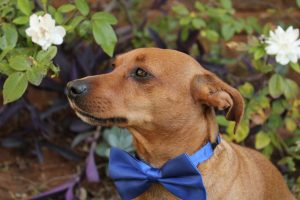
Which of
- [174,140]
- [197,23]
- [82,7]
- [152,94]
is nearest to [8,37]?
[82,7]

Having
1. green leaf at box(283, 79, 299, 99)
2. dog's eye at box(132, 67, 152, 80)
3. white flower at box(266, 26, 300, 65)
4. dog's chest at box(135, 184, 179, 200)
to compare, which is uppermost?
dog's eye at box(132, 67, 152, 80)

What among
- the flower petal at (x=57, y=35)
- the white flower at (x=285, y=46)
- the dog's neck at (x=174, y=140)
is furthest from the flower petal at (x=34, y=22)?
the white flower at (x=285, y=46)

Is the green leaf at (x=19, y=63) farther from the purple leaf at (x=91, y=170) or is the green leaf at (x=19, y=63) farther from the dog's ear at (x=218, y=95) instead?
the purple leaf at (x=91, y=170)

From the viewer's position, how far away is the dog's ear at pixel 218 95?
3.40m

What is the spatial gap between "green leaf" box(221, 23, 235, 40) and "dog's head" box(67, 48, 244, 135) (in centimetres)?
149

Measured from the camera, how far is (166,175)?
350cm

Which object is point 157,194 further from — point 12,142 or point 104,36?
point 12,142

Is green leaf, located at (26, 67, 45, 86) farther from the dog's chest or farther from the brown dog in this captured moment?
the dog's chest

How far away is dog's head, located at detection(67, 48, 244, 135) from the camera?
3.34 metres

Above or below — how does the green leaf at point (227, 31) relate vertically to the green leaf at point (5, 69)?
below

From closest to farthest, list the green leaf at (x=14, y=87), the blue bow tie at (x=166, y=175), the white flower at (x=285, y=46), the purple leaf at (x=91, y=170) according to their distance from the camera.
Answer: the blue bow tie at (x=166, y=175) < the green leaf at (x=14, y=87) < the white flower at (x=285, y=46) < the purple leaf at (x=91, y=170)

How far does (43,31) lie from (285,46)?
1.65 m

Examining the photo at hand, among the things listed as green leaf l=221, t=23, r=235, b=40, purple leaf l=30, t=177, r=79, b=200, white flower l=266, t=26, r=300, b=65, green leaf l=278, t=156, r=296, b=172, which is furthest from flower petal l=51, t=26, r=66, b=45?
green leaf l=278, t=156, r=296, b=172

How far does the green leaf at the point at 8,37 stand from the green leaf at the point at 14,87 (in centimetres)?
27
